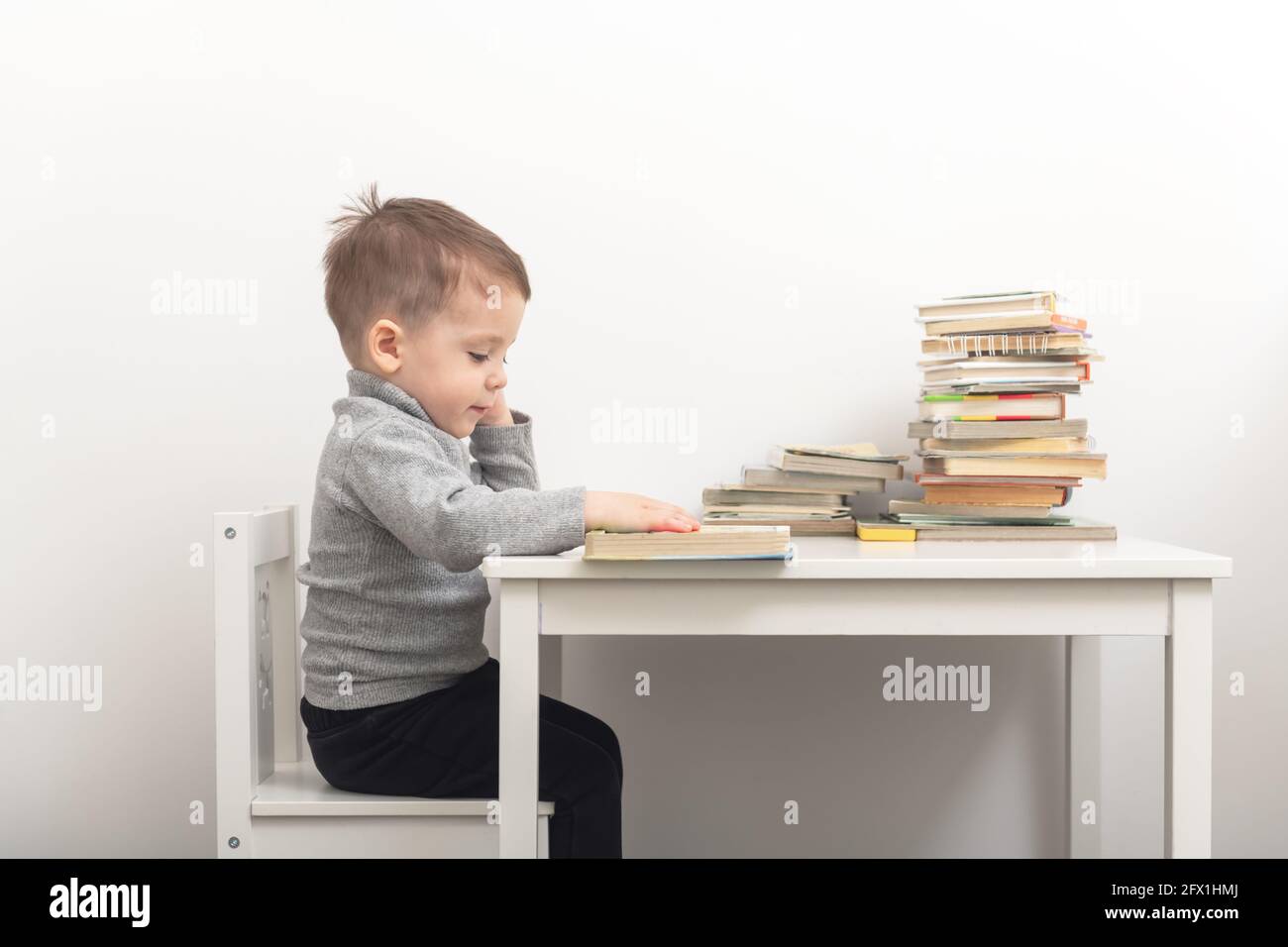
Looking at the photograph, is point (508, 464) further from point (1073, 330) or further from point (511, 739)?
point (1073, 330)

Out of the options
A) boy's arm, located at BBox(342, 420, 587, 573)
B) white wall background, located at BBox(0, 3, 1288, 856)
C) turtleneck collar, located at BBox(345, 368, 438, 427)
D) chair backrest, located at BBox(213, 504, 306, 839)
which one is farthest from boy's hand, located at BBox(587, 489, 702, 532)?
white wall background, located at BBox(0, 3, 1288, 856)

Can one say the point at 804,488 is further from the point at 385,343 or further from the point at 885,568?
the point at 385,343

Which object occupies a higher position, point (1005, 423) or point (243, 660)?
point (1005, 423)

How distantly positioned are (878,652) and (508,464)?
70cm

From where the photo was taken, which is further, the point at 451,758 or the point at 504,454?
the point at 504,454

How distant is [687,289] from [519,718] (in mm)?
874

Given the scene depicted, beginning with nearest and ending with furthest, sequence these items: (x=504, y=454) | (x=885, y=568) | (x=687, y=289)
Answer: (x=885, y=568)
(x=504, y=454)
(x=687, y=289)

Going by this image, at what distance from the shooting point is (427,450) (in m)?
1.33

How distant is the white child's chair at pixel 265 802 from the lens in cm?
131

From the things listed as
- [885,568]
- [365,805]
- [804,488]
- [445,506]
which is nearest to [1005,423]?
[804,488]

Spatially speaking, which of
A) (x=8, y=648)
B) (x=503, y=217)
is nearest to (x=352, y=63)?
(x=503, y=217)

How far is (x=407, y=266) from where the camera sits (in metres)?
1.41

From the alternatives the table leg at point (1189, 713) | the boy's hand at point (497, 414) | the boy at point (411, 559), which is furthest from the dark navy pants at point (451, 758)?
the table leg at point (1189, 713)
